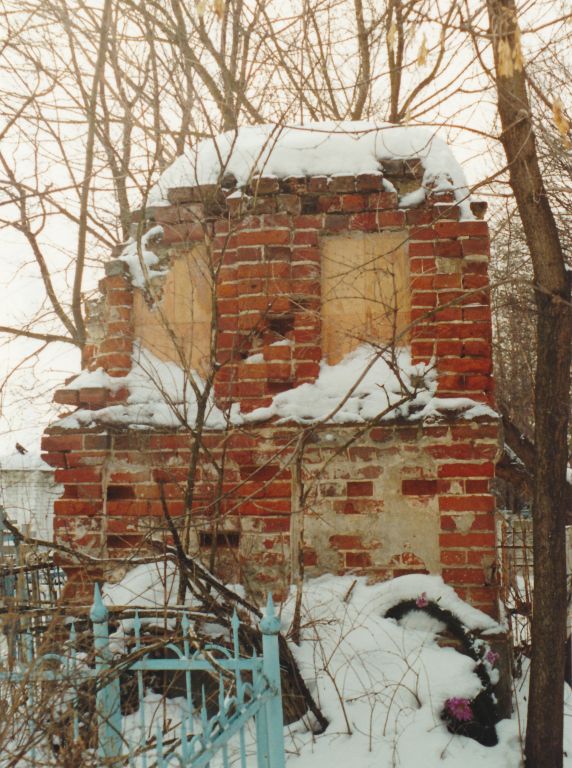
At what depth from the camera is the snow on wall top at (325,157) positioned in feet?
12.9

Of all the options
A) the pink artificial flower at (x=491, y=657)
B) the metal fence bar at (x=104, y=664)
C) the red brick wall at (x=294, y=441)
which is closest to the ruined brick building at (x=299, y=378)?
the red brick wall at (x=294, y=441)

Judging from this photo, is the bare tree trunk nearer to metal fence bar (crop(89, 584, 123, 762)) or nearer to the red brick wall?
the red brick wall

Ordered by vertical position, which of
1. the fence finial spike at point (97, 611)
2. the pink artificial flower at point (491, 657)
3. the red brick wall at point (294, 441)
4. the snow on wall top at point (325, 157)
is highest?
the snow on wall top at point (325, 157)

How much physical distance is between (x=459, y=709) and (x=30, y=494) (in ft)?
52.5

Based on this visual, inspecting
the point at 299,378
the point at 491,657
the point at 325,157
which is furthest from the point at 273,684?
the point at 325,157

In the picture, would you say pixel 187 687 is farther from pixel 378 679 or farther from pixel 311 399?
pixel 311 399

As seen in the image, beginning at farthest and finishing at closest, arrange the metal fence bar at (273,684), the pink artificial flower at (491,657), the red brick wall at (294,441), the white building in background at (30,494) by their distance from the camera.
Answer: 1. the white building in background at (30,494)
2. the red brick wall at (294,441)
3. the pink artificial flower at (491,657)
4. the metal fence bar at (273,684)

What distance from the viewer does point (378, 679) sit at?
10.4 ft

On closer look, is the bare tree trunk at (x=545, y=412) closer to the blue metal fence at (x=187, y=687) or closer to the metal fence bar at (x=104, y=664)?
the blue metal fence at (x=187, y=687)

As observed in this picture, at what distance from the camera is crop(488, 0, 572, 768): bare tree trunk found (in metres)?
2.93

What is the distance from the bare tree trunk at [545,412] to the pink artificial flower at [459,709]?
25 cm

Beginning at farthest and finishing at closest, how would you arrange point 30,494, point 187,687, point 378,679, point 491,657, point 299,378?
point 30,494
point 299,378
point 491,657
point 378,679
point 187,687

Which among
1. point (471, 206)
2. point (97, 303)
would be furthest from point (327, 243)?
point (97, 303)

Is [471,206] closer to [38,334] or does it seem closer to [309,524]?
[309,524]
